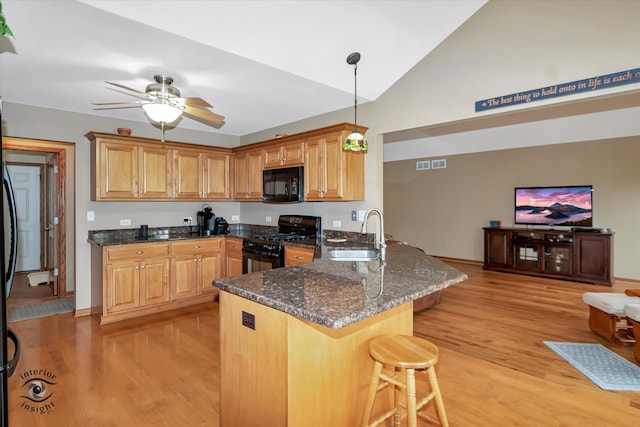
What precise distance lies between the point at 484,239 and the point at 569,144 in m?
2.31

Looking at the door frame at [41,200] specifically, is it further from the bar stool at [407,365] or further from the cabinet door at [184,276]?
the bar stool at [407,365]

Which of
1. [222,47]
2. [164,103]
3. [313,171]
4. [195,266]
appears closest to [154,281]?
[195,266]

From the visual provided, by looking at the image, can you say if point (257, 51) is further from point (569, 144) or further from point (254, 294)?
point (569, 144)

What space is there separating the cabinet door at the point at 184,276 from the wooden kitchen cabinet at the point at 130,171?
90 centimetres

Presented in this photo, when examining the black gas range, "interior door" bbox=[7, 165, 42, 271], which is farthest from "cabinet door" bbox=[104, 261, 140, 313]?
"interior door" bbox=[7, 165, 42, 271]

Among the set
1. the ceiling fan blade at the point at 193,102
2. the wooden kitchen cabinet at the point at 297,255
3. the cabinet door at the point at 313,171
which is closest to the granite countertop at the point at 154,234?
the wooden kitchen cabinet at the point at 297,255

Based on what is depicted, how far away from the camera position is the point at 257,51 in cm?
269

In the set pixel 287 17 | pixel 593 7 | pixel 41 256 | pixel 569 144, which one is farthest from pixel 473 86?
pixel 41 256

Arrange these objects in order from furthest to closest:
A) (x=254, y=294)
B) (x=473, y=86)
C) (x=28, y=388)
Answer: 1. (x=473, y=86)
2. (x=28, y=388)
3. (x=254, y=294)

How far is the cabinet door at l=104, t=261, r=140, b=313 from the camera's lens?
151 inches

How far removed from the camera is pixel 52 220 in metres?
5.27

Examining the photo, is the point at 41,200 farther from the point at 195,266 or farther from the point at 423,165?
the point at 423,165

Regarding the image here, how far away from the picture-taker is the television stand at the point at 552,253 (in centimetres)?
557

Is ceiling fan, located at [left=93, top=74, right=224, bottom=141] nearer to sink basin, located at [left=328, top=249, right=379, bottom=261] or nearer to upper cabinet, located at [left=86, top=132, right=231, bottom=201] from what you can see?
upper cabinet, located at [left=86, top=132, right=231, bottom=201]
